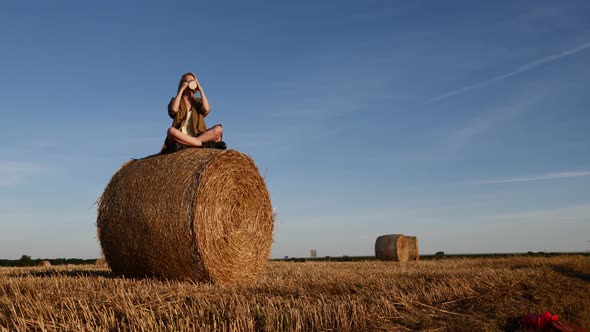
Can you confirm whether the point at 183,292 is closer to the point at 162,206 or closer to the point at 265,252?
the point at 162,206

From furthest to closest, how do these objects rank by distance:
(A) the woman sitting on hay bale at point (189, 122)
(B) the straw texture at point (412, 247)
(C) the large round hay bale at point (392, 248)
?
(B) the straw texture at point (412, 247)
(C) the large round hay bale at point (392, 248)
(A) the woman sitting on hay bale at point (189, 122)

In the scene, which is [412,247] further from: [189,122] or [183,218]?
[183,218]

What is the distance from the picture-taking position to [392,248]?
18172 millimetres

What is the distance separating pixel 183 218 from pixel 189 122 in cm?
181

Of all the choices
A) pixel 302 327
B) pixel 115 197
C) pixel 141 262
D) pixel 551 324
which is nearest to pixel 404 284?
pixel 551 324

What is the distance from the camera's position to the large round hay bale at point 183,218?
724cm

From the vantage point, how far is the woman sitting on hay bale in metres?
8.02

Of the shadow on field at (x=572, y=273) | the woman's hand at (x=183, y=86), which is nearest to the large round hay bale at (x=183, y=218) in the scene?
the woman's hand at (x=183, y=86)

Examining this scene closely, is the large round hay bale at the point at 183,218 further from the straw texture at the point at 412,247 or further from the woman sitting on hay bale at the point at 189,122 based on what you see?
the straw texture at the point at 412,247

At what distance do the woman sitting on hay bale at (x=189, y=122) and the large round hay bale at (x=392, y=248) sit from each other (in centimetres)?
1113

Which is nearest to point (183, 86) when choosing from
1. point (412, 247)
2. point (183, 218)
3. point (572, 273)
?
point (183, 218)

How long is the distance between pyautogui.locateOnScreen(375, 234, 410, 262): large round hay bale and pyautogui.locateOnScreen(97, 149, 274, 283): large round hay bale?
1057 centimetres

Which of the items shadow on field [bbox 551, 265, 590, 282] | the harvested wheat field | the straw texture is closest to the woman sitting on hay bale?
the harvested wheat field

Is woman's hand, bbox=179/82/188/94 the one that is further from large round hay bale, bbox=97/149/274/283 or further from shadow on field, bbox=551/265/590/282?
shadow on field, bbox=551/265/590/282
